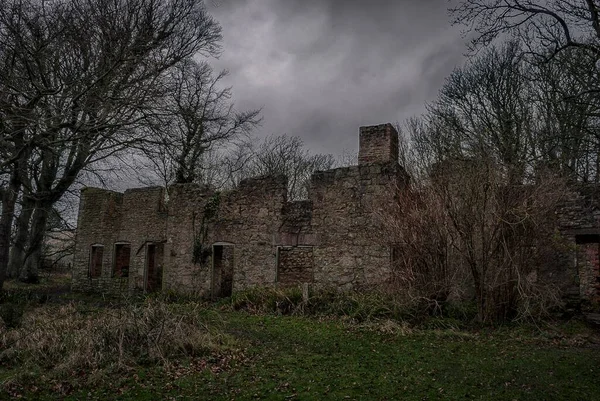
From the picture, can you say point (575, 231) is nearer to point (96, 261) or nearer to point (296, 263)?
point (296, 263)

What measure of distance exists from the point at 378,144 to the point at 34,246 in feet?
53.2

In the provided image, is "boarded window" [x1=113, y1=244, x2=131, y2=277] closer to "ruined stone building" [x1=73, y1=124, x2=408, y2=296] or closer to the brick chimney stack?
"ruined stone building" [x1=73, y1=124, x2=408, y2=296]

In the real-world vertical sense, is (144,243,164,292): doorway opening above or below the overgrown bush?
A: above

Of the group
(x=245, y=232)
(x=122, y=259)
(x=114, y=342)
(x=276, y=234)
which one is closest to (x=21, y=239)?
(x=122, y=259)

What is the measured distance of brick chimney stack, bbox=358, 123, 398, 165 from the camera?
12.7 metres

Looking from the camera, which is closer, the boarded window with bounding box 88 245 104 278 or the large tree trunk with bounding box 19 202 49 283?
the boarded window with bounding box 88 245 104 278

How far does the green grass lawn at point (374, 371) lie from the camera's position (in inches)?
218

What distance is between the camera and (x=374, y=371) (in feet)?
21.4

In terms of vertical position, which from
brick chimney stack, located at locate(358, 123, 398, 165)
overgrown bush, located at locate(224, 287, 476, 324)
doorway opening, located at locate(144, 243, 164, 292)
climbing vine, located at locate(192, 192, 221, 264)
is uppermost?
brick chimney stack, located at locate(358, 123, 398, 165)

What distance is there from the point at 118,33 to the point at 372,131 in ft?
23.0

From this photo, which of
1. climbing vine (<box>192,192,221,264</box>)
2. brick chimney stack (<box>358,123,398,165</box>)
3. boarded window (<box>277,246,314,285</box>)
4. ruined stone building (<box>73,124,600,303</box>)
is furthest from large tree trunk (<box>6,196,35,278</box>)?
brick chimney stack (<box>358,123,398,165</box>)

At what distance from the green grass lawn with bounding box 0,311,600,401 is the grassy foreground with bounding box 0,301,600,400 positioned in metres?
0.01

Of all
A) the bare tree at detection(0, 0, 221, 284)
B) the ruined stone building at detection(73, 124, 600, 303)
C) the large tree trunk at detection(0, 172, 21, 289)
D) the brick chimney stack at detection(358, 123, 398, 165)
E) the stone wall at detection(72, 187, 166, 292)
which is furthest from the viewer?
the stone wall at detection(72, 187, 166, 292)

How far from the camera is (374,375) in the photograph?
6305mm
